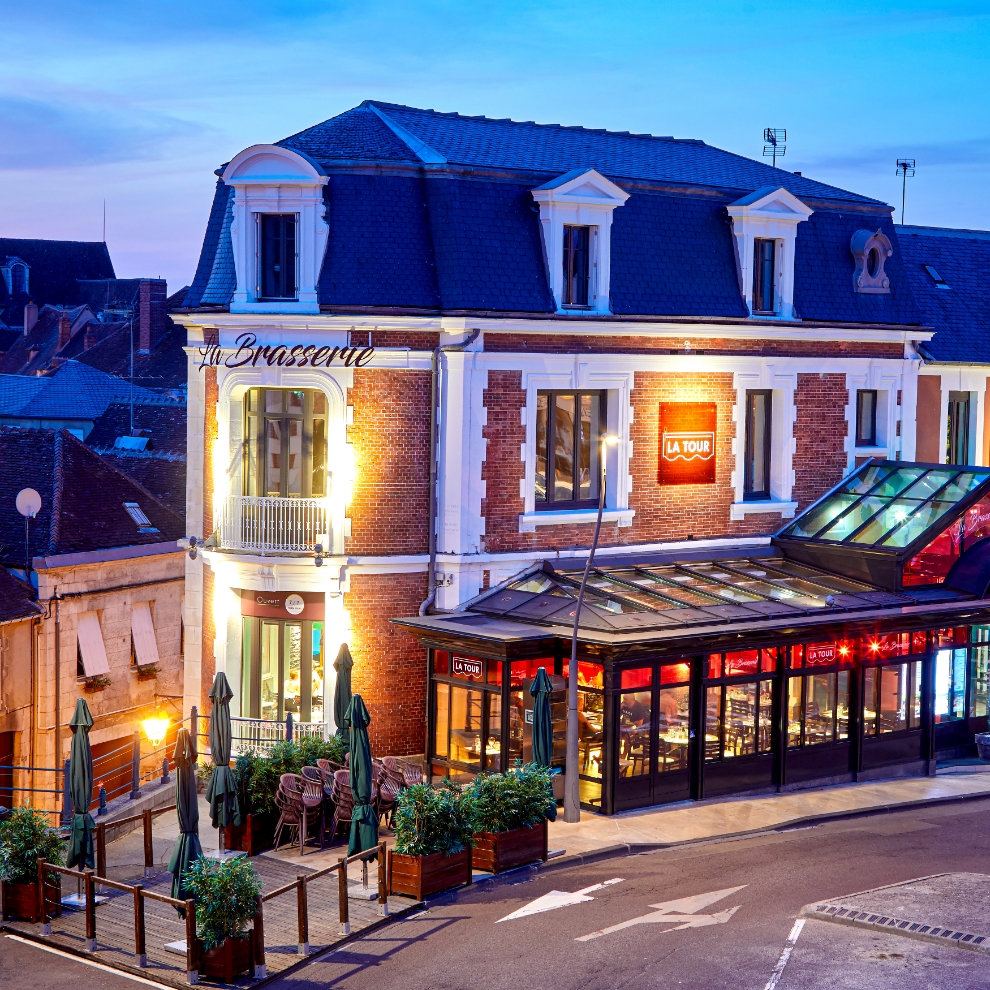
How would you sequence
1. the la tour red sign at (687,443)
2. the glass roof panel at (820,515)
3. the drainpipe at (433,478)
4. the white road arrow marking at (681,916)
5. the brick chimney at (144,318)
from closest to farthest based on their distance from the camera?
the white road arrow marking at (681,916) < the drainpipe at (433,478) < the la tour red sign at (687,443) < the glass roof panel at (820,515) < the brick chimney at (144,318)

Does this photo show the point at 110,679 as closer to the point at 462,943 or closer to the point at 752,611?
the point at 752,611

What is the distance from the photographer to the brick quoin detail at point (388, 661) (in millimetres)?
26234

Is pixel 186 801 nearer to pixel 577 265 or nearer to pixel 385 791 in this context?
pixel 385 791

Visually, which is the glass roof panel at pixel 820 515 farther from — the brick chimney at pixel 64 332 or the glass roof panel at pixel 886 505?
the brick chimney at pixel 64 332

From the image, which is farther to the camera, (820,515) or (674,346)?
(820,515)

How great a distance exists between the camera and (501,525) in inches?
1053

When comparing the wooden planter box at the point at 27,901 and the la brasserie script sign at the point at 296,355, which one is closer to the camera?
the wooden planter box at the point at 27,901

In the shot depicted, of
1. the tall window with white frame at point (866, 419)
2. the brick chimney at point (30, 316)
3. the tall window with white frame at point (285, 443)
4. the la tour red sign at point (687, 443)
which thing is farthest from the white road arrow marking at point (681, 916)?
the brick chimney at point (30, 316)

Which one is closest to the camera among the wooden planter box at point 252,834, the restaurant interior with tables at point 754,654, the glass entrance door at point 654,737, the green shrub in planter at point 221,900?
the green shrub in planter at point 221,900

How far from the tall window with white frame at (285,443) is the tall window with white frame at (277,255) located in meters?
1.77

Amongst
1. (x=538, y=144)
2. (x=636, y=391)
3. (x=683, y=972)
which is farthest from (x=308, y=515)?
(x=683, y=972)

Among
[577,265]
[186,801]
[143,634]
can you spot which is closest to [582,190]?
[577,265]

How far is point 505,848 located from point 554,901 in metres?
1.46

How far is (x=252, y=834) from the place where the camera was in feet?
71.6
